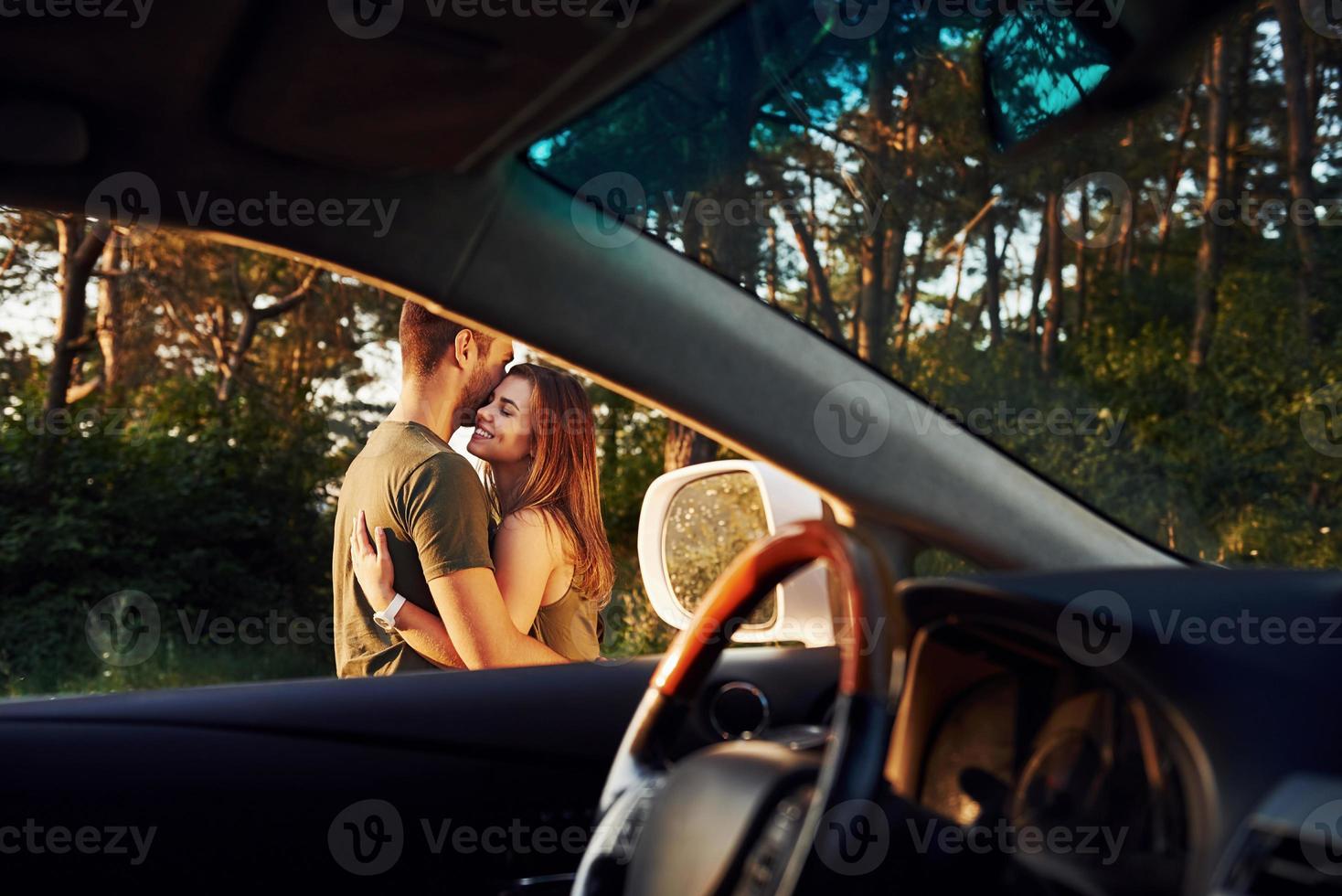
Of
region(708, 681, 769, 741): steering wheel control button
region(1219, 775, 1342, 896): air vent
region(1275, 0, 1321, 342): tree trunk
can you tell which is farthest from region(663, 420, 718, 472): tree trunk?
region(1219, 775, 1342, 896): air vent

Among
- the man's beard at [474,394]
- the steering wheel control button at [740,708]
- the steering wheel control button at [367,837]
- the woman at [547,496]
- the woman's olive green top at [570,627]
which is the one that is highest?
the man's beard at [474,394]

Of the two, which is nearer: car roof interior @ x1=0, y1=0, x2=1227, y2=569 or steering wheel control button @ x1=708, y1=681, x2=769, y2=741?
car roof interior @ x1=0, y1=0, x2=1227, y2=569

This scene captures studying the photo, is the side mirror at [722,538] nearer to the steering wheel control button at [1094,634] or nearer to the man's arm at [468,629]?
the man's arm at [468,629]

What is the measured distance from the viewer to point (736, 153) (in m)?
2.91

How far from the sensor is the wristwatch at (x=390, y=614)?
3439 mm

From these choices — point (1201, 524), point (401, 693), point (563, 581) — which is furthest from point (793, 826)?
point (563, 581)

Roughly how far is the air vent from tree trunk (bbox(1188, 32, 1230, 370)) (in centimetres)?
248

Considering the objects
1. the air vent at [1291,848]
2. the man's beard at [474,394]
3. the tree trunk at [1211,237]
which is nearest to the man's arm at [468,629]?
the man's beard at [474,394]

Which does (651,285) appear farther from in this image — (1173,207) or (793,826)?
(1173,207)

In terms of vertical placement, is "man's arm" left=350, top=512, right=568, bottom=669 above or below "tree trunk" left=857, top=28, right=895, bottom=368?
below

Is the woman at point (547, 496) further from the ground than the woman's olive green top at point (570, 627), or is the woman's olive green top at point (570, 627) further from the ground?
the woman at point (547, 496)

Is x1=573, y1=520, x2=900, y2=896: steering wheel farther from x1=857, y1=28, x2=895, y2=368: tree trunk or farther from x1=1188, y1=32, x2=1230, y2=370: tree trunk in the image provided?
x1=1188, y1=32, x2=1230, y2=370: tree trunk

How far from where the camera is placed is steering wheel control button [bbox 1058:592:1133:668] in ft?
4.81

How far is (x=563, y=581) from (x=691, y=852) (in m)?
2.22
